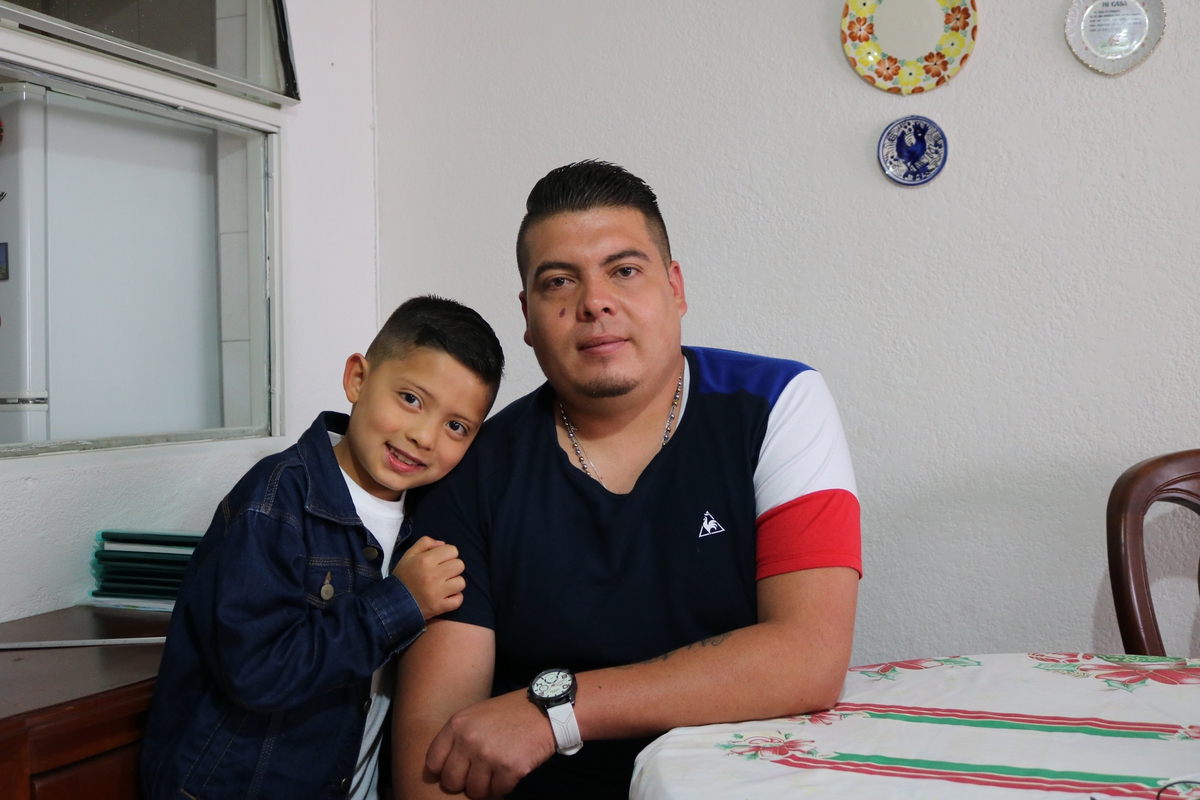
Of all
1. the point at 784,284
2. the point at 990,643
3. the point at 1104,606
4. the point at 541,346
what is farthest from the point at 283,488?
the point at 1104,606

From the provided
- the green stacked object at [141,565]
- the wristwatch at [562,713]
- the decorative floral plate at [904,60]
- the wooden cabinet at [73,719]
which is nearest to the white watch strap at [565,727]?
the wristwatch at [562,713]

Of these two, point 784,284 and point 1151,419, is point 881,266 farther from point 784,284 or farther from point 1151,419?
point 1151,419

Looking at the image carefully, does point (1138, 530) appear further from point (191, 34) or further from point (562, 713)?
point (191, 34)

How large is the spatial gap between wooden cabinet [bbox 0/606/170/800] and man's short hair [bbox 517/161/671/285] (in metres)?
0.90

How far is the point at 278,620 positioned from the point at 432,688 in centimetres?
24

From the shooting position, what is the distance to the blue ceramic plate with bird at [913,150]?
6.38 ft

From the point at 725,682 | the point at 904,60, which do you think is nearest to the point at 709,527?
the point at 725,682

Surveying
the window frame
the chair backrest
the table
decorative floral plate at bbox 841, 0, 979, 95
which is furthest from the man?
the window frame

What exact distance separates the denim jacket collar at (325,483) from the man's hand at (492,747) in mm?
377

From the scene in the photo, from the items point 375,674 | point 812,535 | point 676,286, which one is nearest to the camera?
point 812,535

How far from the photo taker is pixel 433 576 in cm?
130

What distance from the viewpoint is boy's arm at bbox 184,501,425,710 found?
118 centimetres

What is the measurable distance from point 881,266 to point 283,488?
55.0 inches

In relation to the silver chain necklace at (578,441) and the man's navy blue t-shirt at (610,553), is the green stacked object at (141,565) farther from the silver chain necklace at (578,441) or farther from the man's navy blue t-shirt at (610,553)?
the silver chain necklace at (578,441)
